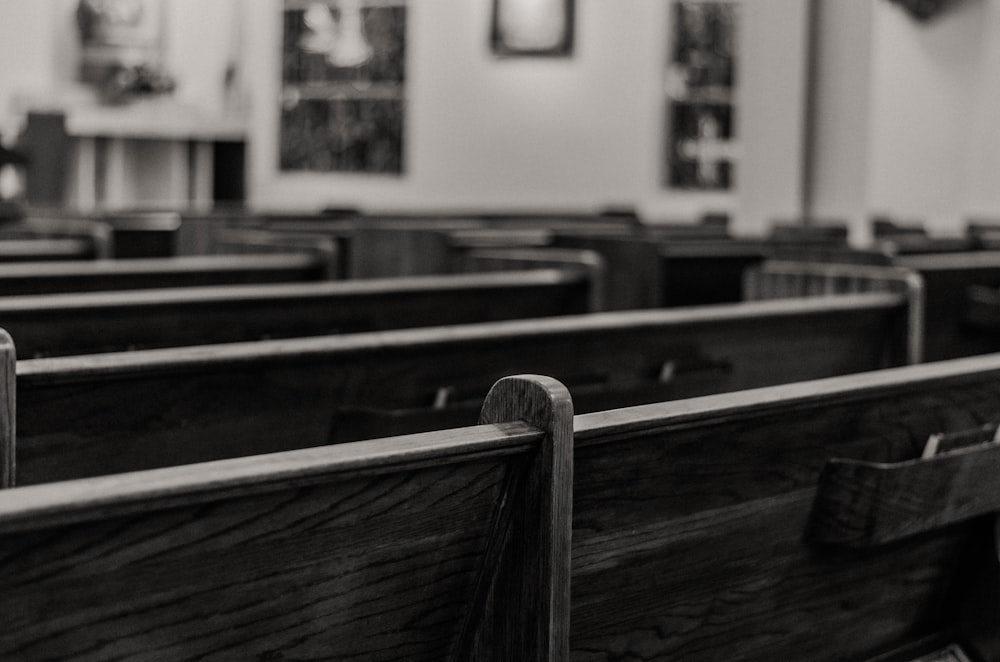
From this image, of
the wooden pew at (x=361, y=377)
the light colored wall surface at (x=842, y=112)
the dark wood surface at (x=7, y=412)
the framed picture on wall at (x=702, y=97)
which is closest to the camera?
the dark wood surface at (x=7, y=412)

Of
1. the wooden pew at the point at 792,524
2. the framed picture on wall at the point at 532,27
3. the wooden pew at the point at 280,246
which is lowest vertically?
the wooden pew at the point at 792,524

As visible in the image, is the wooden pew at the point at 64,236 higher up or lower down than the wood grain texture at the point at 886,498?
higher up

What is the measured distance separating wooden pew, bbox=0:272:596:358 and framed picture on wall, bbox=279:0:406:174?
694 cm

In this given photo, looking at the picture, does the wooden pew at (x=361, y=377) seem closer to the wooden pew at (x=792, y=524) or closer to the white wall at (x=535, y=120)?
the wooden pew at (x=792, y=524)

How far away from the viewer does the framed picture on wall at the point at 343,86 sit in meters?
9.40

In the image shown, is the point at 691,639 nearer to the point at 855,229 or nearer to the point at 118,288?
the point at 118,288

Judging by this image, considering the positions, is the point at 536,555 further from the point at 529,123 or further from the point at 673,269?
the point at 529,123

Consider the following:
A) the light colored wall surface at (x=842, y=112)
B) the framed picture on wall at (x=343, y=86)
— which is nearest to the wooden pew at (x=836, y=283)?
the light colored wall surface at (x=842, y=112)

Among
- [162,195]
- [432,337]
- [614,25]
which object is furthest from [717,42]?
[432,337]

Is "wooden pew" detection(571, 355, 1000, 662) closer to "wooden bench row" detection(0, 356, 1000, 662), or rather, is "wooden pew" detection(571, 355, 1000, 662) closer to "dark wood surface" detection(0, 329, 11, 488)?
"wooden bench row" detection(0, 356, 1000, 662)

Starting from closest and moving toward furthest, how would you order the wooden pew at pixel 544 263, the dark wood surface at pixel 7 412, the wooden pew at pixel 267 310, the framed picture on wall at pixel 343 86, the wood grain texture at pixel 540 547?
1. the wood grain texture at pixel 540 547
2. the dark wood surface at pixel 7 412
3. the wooden pew at pixel 267 310
4. the wooden pew at pixel 544 263
5. the framed picture on wall at pixel 343 86

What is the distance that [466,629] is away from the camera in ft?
3.30

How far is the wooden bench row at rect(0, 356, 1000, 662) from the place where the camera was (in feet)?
2.58

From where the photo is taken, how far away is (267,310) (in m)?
2.11
